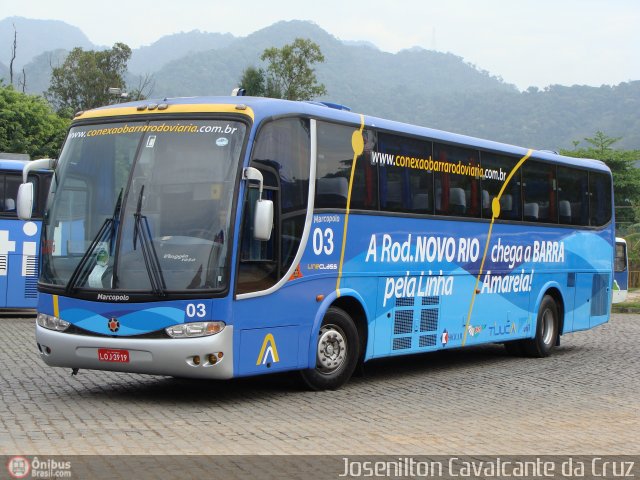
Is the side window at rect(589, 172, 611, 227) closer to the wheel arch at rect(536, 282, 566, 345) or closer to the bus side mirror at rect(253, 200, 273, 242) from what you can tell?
the wheel arch at rect(536, 282, 566, 345)

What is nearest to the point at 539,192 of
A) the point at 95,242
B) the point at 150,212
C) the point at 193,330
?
the point at 150,212

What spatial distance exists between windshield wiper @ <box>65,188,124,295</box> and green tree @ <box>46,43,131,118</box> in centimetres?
6241

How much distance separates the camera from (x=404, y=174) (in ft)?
45.4

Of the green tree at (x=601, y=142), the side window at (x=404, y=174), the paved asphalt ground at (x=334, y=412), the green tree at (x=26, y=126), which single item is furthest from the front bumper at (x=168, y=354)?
the green tree at (x=601, y=142)

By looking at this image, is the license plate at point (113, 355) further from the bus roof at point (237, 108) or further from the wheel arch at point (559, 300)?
the wheel arch at point (559, 300)

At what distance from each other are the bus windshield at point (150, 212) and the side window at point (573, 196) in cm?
832

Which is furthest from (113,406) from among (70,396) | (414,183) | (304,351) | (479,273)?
(479,273)

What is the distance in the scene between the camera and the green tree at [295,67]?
68.5 metres

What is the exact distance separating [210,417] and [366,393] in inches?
106

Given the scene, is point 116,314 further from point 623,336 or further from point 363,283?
point 623,336

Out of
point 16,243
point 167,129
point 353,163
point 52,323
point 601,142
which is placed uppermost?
point 601,142

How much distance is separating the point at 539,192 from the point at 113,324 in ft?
28.3

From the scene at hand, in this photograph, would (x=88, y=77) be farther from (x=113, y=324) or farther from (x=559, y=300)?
(x=113, y=324)

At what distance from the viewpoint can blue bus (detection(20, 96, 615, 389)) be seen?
35.3 ft
